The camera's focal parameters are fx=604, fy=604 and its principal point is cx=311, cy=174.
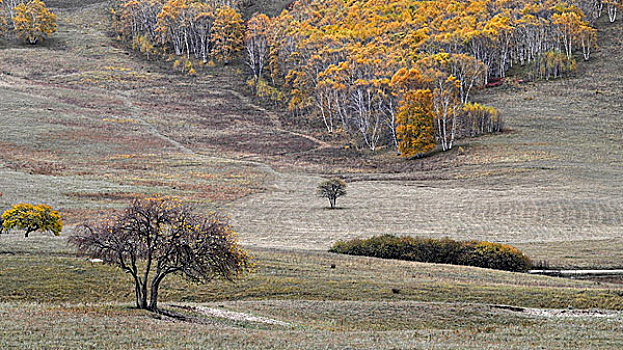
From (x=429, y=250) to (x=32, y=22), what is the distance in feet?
510

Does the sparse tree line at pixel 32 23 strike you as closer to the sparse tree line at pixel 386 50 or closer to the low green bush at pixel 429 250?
the sparse tree line at pixel 386 50

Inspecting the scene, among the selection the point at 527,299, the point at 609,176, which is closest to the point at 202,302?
the point at 527,299

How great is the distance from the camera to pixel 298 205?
59.6 m

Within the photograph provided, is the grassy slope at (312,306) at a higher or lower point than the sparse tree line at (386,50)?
lower

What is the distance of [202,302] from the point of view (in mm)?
25922

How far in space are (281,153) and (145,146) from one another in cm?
2111

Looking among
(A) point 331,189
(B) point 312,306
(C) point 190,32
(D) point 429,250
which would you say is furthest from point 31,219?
(C) point 190,32

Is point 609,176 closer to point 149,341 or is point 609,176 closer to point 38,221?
point 38,221

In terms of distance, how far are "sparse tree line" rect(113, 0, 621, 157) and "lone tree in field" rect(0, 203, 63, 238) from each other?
5984 centimetres

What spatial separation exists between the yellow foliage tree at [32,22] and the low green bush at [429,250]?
14986cm

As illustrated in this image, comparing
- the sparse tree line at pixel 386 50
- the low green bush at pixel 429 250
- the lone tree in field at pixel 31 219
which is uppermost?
the sparse tree line at pixel 386 50

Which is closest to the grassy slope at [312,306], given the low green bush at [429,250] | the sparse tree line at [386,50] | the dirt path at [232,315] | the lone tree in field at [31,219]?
the dirt path at [232,315]

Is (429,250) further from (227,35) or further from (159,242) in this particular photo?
(227,35)

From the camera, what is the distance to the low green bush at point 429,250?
1485 inches
